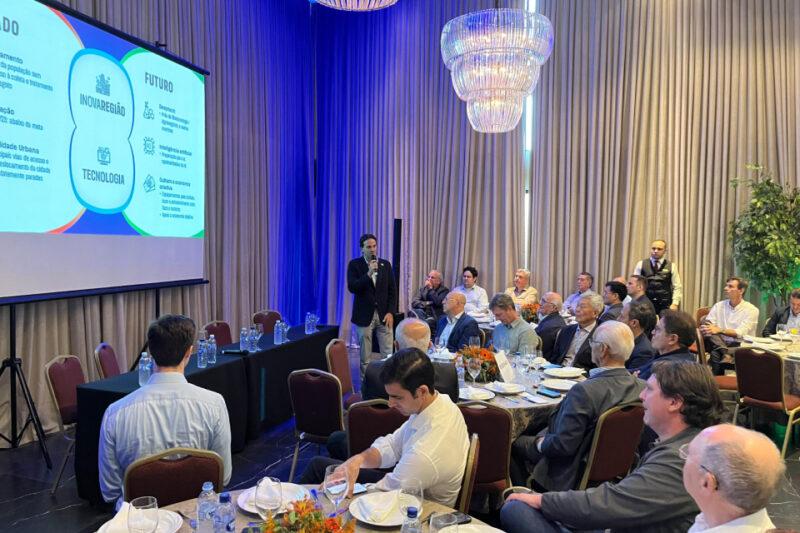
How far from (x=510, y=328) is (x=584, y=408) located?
2.18 metres

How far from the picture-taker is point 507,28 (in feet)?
18.6

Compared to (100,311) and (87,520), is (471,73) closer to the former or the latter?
(100,311)

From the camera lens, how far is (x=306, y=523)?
166 centimetres

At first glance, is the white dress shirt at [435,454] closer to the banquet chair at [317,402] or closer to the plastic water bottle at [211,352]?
the banquet chair at [317,402]

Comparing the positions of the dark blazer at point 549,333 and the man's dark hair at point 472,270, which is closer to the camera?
the dark blazer at point 549,333

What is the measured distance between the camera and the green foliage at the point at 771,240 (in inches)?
280

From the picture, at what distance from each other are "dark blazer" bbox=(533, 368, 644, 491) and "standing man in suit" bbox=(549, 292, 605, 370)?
1478 millimetres

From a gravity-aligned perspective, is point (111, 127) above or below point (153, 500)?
above

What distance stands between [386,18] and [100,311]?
22.7ft

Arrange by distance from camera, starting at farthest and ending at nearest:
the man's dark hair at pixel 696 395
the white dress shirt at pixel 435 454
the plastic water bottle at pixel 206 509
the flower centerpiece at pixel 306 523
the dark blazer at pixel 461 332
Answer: the dark blazer at pixel 461 332
the white dress shirt at pixel 435 454
the man's dark hair at pixel 696 395
the plastic water bottle at pixel 206 509
the flower centerpiece at pixel 306 523

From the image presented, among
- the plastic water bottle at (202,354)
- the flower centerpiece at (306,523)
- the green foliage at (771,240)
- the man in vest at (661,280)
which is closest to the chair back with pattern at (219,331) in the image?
the plastic water bottle at (202,354)

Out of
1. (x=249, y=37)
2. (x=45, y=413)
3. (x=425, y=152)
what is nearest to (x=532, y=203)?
(x=425, y=152)

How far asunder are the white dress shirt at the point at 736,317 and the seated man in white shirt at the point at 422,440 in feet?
17.4

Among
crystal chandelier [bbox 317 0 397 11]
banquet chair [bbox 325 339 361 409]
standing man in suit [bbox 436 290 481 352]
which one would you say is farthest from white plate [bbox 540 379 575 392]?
crystal chandelier [bbox 317 0 397 11]
